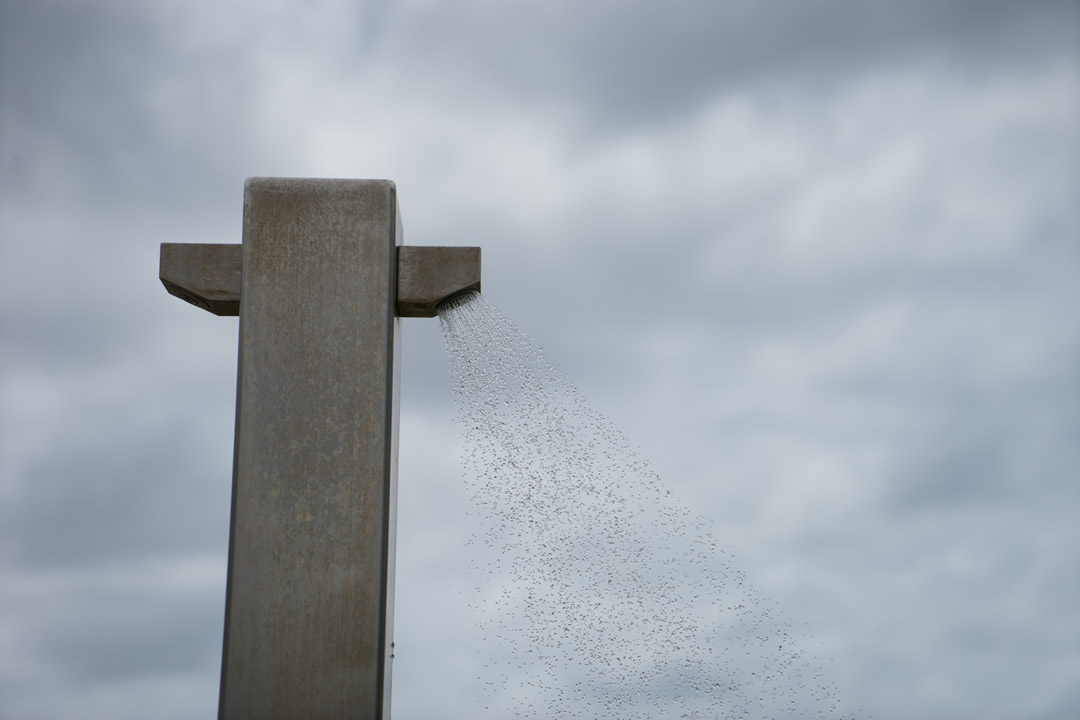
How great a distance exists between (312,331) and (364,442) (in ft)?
1.87

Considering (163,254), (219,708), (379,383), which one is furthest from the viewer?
(163,254)

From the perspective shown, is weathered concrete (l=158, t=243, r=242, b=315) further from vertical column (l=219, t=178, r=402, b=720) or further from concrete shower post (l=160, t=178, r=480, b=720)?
vertical column (l=219, t=178, r=402, b=720)

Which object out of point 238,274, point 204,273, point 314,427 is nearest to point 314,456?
point 314,427

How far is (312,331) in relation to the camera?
5.23 m

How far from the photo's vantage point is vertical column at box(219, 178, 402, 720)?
4.88 m

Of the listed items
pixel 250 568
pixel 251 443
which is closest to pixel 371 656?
pixel 250 568

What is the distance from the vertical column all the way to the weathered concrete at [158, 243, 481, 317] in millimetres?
99

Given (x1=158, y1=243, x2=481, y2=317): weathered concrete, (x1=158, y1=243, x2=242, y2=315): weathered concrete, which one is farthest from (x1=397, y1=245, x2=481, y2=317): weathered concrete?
(x1=158, y1=243, x2=242, y2=315): weathered concrete

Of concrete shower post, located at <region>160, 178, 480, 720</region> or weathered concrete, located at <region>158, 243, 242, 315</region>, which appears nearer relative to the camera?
concrete shower post, located at <region>160, 178, 480, 720</region>

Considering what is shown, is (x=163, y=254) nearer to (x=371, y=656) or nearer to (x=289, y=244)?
(x=289, y=244)

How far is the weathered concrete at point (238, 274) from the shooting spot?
5418 millimetres

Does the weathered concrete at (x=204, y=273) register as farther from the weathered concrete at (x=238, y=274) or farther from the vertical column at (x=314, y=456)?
the vertical column at (x=314, y=456)

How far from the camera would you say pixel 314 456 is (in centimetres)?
509

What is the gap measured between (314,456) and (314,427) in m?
0.13
